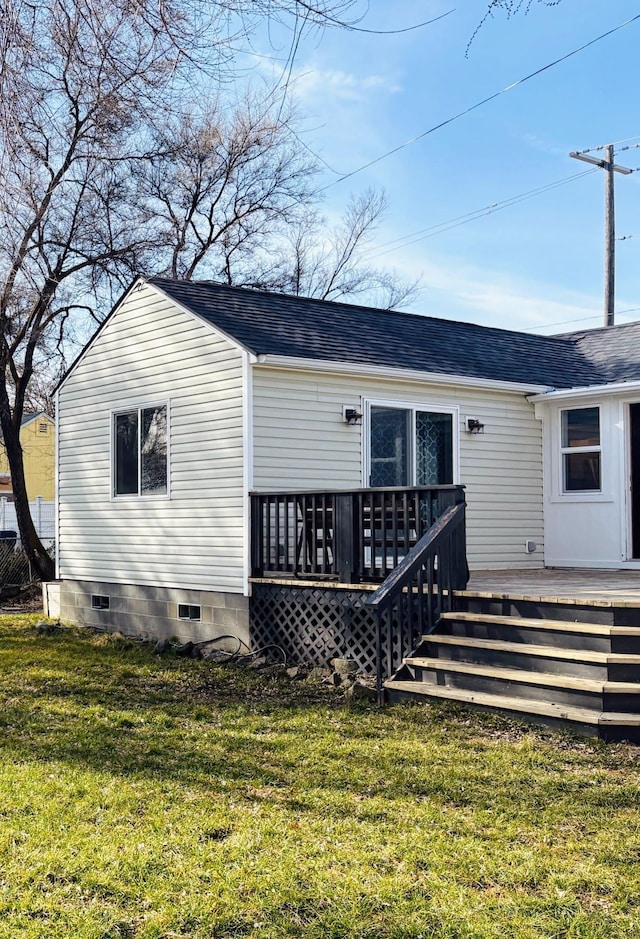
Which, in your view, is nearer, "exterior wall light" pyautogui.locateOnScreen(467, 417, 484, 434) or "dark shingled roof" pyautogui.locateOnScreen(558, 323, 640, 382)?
"exterior wall light" pyautogui.locateOnScreen(467, 417, 484, 434)

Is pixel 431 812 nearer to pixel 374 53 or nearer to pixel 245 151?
pixel 374 53

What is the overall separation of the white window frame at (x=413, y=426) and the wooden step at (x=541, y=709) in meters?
3.04

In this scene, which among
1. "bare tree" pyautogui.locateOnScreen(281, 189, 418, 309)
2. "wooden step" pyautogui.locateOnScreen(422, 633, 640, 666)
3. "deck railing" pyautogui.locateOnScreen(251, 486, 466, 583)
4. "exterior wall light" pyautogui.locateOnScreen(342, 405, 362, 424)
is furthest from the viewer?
"bare tree" pyautogui.locateOnScreen(281, 189, 418, 309)

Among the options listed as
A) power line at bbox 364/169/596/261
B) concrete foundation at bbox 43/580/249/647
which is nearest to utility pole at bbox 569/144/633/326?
power line at bbox 364/169/596/261

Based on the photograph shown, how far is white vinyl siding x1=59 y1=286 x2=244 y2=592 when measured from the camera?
9789 mm

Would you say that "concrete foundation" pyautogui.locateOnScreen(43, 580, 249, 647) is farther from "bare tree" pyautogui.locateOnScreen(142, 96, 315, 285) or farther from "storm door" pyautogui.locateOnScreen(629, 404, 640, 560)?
"bare tree" pyautogui.locateOnScreen(142, 96, 315, 285)

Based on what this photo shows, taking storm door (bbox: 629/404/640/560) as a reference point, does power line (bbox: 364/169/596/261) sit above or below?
above

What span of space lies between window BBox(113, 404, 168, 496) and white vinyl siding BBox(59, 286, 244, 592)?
0.12 metres

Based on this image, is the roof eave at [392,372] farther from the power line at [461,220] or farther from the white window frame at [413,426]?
the power line at [461,220]

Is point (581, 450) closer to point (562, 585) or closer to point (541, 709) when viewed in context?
point (562, 585)

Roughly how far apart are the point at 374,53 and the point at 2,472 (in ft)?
111

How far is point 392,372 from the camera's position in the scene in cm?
1030

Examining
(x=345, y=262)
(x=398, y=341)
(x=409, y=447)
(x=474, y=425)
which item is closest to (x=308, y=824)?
(x=409, y=447)

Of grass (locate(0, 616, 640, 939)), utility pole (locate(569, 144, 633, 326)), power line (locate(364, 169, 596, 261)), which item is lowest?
grass (locate(0, 616, 640, 939))
